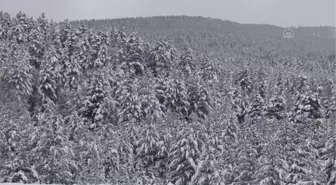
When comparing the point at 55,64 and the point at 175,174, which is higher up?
the point at 55,64

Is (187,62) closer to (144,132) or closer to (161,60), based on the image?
(161,60)

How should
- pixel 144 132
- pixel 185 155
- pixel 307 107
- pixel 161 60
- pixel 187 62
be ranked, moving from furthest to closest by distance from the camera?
1. pixel 187 62
2. pixel 161 60
3. pixel 307 107
4. pixel 144 132
5. pixel 185 155

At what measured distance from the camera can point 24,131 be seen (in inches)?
1114

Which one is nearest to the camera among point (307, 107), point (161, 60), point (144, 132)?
point (144, 132)

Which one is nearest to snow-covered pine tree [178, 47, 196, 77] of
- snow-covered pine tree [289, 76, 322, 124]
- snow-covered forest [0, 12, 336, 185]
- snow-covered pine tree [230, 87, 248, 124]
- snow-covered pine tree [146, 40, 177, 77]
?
snow-covered pine tree [146, 40, 177, 77]

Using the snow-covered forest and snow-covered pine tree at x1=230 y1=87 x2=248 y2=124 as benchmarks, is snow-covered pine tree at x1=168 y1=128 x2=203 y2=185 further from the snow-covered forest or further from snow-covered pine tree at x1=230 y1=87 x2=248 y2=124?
snow-covered pine tree at x1=230 y1=87 x2=248 y2=124

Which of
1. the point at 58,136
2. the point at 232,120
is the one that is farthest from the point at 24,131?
the point at 232,120

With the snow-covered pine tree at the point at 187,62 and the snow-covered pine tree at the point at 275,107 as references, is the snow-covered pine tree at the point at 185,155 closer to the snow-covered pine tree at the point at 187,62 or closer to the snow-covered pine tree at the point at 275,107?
the snow-covered pine tree at the point at 275,107

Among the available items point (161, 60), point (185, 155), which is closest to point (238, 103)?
point (161, 60)

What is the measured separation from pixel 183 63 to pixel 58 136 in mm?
41506

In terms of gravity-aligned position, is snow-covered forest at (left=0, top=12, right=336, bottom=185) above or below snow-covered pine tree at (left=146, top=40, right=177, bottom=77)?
below

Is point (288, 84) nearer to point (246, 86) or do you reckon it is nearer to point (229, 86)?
point (246, 86)

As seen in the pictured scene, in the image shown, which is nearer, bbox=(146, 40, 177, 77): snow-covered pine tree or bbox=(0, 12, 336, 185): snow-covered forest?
bbox=(0, 12, 336, 185): snow-covered forest

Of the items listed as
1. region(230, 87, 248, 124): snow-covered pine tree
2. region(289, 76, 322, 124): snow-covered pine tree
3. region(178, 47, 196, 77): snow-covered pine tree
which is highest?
region(178, 47, 196, 77): snow-covered pine tree
